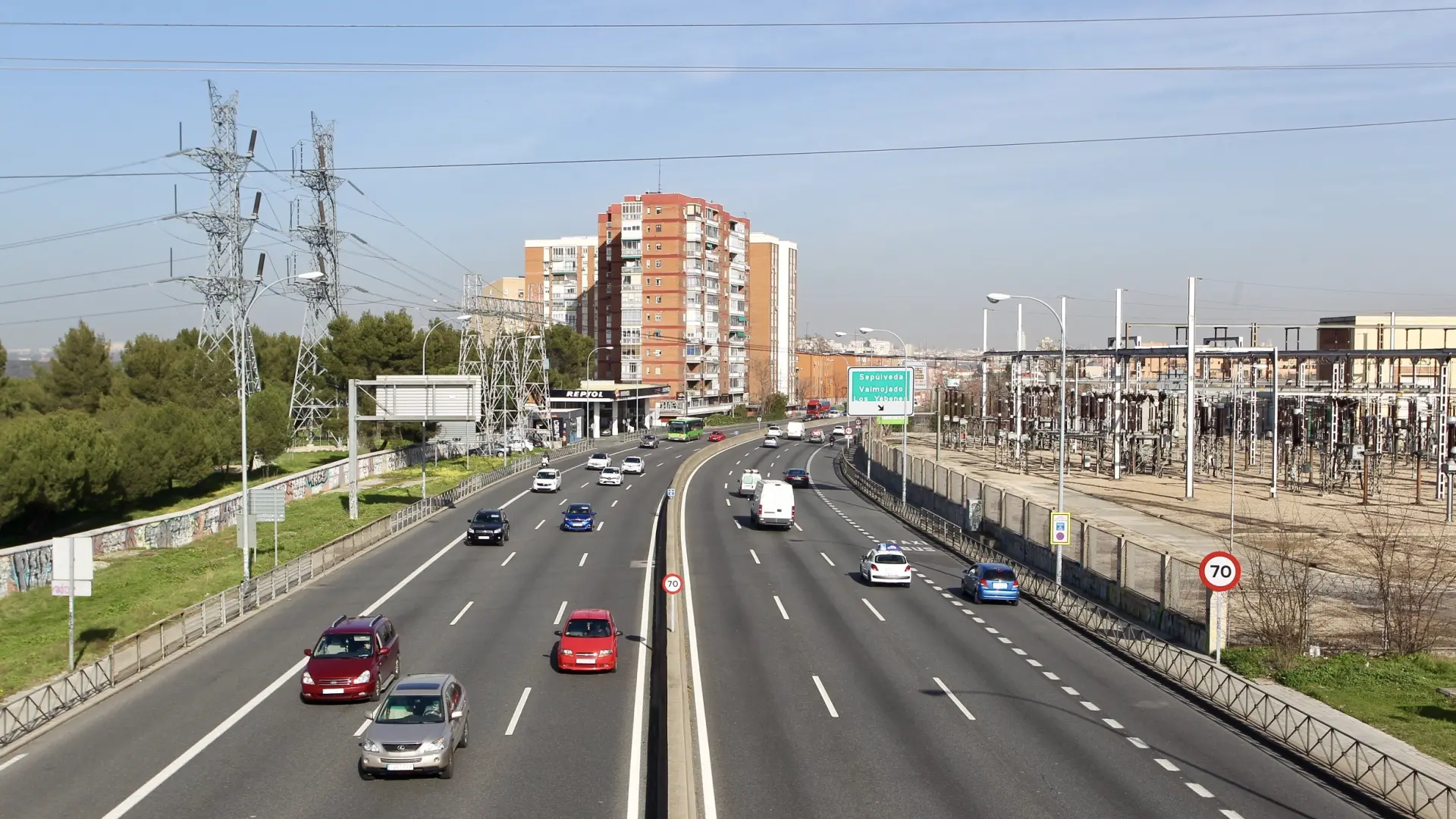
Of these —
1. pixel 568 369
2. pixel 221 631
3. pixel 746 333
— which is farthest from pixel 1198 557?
pixel 746 333

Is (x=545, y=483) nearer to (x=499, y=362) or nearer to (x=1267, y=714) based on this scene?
(x=499, y=362)

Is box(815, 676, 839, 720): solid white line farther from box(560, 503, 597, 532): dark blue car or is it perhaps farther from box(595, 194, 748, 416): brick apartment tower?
box(595, 194, 748, 416): brick apartment tower

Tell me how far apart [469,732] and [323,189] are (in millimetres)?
91454

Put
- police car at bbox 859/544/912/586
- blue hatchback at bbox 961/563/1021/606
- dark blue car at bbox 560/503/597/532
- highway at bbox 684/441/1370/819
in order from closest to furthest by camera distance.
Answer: highway at bbox 684/441/1370/819 → blue hatchback at bbox 961/563/1021/606 → police car at bbox 859/544/912/586 → dark blue car at bbox 560/503/597/532

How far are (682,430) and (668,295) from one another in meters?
34.0

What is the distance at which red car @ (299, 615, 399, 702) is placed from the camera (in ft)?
71.4

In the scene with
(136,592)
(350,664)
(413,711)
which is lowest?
(136,592)

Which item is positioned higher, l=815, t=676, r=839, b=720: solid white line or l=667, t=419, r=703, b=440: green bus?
l=667, t=419, r=703, b=440: green bus

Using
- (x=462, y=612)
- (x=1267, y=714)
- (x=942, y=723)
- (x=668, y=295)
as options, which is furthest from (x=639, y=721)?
(x=668, y=295)

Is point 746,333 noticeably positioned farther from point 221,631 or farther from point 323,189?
point 221,631

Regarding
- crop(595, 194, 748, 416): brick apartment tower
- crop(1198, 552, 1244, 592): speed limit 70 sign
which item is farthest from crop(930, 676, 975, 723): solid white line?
crop(595, 194, 748, 416): brick apartment tower

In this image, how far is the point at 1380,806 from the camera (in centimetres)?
1620

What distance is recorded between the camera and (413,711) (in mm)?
17922

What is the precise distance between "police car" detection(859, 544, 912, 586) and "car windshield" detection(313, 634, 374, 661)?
1948 cm
